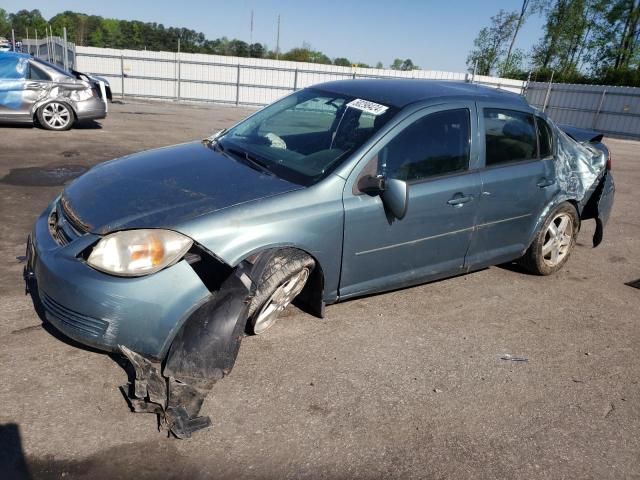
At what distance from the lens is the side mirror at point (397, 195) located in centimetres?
315

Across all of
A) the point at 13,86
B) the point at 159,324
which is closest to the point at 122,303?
the point at 159,324

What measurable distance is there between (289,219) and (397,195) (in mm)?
697

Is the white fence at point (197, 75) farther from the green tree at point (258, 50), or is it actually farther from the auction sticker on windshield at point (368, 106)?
the green tree at point (258, 50)

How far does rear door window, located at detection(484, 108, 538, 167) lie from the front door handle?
39 centimetres

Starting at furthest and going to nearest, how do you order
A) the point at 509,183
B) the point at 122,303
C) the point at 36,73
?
the point at 36,73 < the point at 509,183 < the point at 122,303

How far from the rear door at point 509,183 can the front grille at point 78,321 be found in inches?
107

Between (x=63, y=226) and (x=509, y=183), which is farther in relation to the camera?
(x=509, y=183)

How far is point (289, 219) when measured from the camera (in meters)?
2.97

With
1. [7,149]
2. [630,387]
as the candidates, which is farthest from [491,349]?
[7,149]

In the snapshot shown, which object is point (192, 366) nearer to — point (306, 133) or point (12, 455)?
point (12, 455)

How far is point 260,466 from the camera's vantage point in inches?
89.0

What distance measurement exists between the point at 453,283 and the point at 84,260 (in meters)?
3.05

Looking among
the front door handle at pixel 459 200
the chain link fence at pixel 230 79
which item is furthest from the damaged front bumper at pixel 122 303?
the chain link fence at pixel 230 79

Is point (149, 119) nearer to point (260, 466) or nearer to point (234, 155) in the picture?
point (234, 155)
